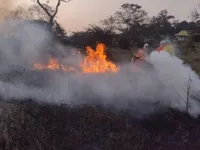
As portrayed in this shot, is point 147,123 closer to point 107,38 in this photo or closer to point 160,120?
point 160,120

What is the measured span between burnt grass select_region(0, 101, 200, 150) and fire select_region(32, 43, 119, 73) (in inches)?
186

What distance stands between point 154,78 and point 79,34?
1486 cm

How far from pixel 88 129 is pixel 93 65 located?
244 inches

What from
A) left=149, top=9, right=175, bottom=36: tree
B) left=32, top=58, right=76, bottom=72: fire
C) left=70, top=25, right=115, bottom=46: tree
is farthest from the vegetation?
left=149, top=9, right=175, bottom=36: tree

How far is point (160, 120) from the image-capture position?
10.3 metres

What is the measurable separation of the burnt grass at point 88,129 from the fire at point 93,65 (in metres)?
4.72

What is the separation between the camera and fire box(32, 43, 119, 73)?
49.2 ft

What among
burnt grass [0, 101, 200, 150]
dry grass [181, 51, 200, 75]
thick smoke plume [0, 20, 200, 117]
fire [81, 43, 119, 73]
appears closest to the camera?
burnt grass [0, 101, 200, 150]

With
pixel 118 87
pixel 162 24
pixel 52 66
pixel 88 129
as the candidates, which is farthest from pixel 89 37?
pixel 162 24

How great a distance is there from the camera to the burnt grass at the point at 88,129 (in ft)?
28.8

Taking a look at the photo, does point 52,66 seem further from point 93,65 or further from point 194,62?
point 194,62

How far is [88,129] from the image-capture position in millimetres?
9383

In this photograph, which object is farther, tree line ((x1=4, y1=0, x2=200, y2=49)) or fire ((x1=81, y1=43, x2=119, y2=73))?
tree line ((x1=4, y1=0, x2=200, y2=49))

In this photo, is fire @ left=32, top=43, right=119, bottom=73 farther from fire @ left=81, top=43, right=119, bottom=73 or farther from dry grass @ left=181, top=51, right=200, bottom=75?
dry grass @ left=181, top=51, right=200, bottom=75
